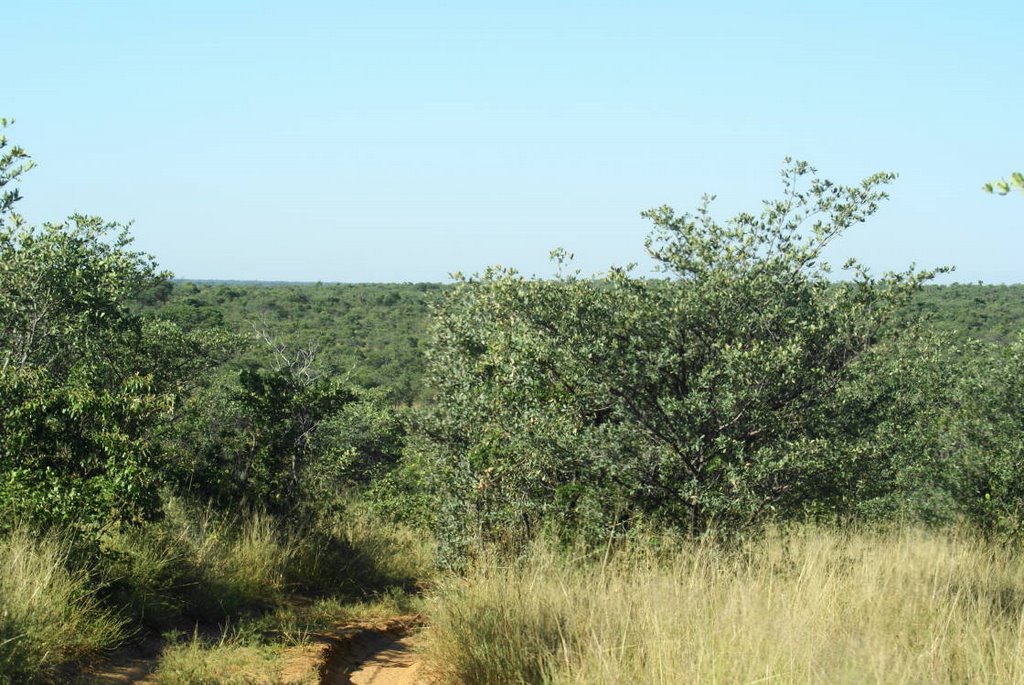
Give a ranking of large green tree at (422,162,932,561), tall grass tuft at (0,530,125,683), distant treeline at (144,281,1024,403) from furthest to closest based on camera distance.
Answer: distant treeline at (144,281,1024,403)
large green tree at (422,162,932,561)
tall grass tuft at (0,530,125,683)

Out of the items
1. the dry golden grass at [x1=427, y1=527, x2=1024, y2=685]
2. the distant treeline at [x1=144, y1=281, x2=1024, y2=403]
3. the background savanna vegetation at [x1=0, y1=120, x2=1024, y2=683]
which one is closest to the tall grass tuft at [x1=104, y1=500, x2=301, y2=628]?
the background savanna vegetation at [x1=0, y1=120, x2=1024, y2=683]

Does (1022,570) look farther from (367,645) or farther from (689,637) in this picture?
(367,645)

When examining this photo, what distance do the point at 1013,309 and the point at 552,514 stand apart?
49324 mm

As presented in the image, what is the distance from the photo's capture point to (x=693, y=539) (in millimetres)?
7043

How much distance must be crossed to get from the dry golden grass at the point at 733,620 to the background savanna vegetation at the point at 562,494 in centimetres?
3

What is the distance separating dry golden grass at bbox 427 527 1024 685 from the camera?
461 cm

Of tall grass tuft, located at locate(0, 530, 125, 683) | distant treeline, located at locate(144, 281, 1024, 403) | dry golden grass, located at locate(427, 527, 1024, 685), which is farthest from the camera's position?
distant treeline, located at locate(144, 281, 1024, 403)

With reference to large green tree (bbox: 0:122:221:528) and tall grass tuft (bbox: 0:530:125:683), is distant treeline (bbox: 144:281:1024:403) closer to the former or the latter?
large green tree (bbox: 0:122:221:528)

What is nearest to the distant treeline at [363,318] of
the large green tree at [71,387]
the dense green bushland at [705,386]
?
the large green tree at [71,387]

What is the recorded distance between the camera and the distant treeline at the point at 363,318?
3816 centimetres

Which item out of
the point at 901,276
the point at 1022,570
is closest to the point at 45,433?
the point at 901,276

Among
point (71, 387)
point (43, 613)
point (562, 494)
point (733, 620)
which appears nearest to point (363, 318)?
point (71, 387)

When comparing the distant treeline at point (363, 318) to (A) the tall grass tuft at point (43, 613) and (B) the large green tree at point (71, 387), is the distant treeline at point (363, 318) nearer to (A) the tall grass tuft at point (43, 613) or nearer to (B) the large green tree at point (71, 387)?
(B) the large green tree at point (71, 387)

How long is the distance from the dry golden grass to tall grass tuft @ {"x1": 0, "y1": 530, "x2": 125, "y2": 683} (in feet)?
7.15
